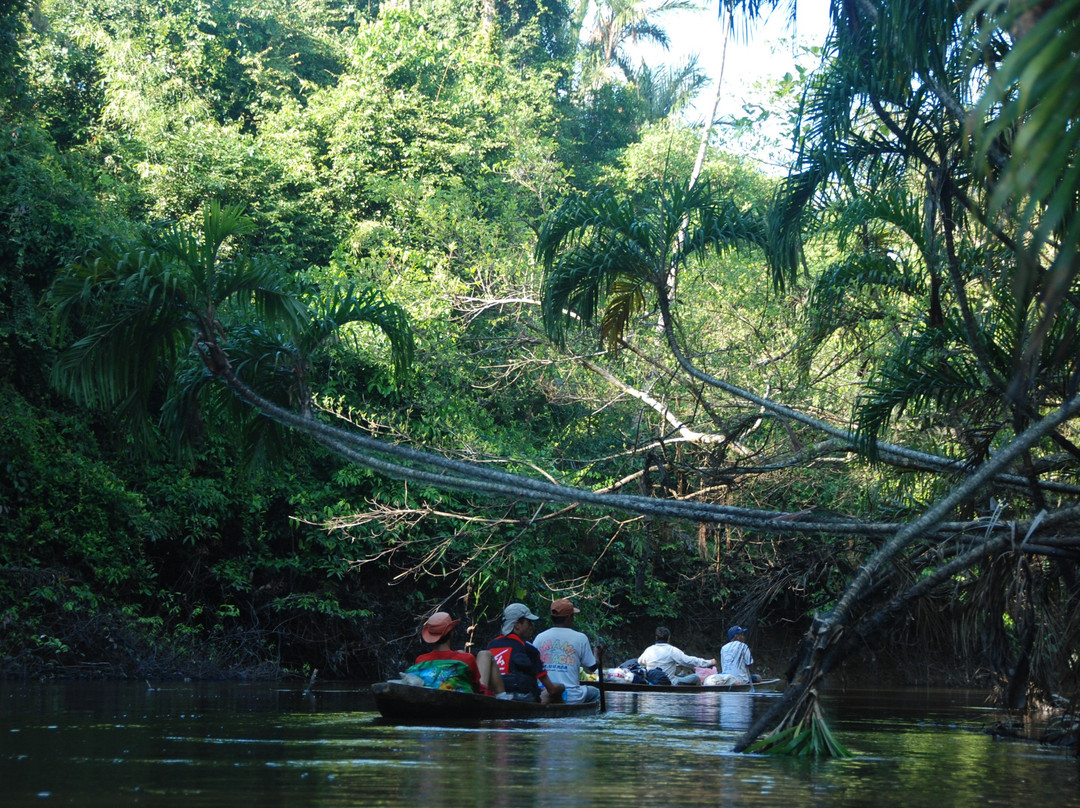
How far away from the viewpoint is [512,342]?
60.5ft

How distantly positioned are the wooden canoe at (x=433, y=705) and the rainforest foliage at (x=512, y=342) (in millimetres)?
1566

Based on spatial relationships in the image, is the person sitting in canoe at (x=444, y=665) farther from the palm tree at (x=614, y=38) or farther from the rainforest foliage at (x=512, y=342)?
the palm tree at (x=614, y=38)

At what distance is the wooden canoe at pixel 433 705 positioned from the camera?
28.1 feet

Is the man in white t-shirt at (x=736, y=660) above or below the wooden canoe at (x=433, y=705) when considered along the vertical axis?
above

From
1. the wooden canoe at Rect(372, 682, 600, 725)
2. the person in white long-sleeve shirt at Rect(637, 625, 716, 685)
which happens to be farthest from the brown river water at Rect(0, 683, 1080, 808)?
the person in white long-sleeve shirt at Rect(637, 625, 716, 685)

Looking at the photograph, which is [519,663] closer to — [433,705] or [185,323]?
[433,705]

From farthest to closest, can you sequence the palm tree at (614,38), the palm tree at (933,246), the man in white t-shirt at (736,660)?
the palm tree at (614,38)
the man in white t-shirt at (736,660)
the palm tree at (933,246)

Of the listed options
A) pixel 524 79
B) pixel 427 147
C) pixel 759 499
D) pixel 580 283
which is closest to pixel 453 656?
pixel 580 283

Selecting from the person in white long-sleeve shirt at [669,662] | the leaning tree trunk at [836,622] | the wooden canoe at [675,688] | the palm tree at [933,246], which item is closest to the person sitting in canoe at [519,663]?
the palm tree at [933,246]

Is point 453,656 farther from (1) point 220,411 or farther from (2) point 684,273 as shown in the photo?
(2) point 684,273

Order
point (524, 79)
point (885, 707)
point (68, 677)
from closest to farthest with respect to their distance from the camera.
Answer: point (885, 707)
point (68, 677)
point (524, 79)

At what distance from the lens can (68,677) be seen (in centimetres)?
1552

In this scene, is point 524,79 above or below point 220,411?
above

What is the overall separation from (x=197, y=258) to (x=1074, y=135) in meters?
6.08
